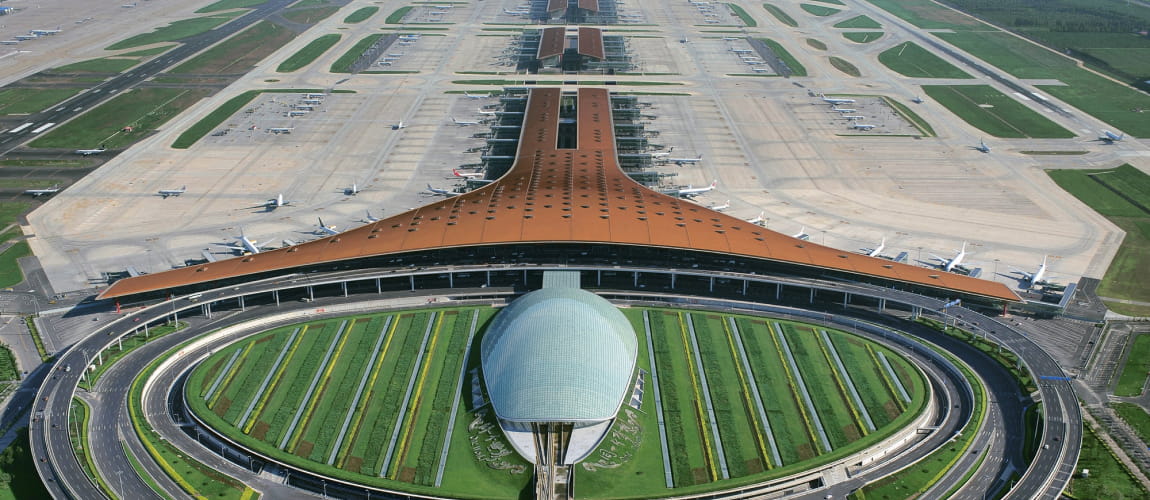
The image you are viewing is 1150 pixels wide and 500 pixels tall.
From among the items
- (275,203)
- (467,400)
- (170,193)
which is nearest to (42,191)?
(170,193)

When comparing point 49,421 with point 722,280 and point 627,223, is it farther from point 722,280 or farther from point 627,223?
point 722,280

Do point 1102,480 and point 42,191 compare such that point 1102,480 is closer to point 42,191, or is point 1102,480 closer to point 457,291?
point 457,291

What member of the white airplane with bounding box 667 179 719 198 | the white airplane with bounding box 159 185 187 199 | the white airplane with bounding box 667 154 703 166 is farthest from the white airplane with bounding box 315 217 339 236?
the white airplane with bounding box 667 154 703 166

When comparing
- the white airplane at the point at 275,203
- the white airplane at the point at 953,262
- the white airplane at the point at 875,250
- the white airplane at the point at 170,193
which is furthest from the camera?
the white airplane at the point at 170,193

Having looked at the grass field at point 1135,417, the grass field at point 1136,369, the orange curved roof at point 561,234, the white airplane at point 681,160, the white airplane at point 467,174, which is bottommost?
the white airplane at point 681,160

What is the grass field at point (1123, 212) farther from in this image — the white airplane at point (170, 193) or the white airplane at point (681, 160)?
the white airplane at point (170, 193)

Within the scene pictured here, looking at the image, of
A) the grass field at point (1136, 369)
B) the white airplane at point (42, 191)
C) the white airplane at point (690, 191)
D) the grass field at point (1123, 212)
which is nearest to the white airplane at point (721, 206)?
the white airplane at point (690, 191)
